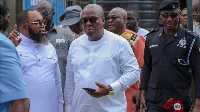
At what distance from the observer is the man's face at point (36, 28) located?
22.1 feet

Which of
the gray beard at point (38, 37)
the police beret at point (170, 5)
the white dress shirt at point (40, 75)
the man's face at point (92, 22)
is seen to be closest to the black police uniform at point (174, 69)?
the police beret at point (170, 5)

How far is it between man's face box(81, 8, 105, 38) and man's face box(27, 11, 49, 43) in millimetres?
743

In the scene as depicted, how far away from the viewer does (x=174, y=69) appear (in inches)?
245

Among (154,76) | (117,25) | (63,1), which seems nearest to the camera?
(154,76)

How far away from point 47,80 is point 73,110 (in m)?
0.56

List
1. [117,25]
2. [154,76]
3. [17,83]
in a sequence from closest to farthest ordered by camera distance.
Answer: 1. [17,83]
2. [154,76]
3. [117,25]

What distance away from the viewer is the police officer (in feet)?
20.4

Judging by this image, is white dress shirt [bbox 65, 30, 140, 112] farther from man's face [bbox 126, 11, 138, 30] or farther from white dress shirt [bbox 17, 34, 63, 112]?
man's face [bbox 126, 11, 138, 30]

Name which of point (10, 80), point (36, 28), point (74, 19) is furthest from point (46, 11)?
point (10, 80)

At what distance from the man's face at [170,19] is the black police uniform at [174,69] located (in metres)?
0.09

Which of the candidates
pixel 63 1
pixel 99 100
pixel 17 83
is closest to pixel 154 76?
pixel 99 100

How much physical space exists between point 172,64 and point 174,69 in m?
0.07

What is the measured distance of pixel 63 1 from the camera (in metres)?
9.55

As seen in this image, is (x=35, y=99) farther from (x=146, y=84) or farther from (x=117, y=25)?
(x=117, y=25)
